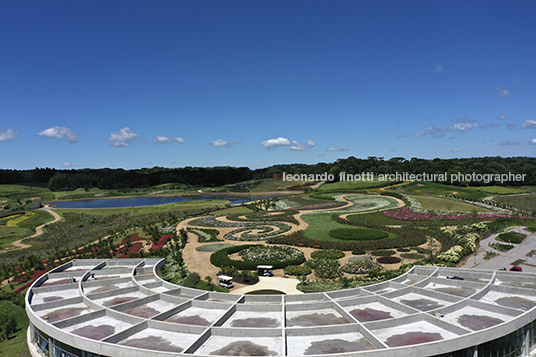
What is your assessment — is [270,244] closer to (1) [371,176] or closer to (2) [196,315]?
(2) [196,315]

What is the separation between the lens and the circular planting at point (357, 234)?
4784 centimetres

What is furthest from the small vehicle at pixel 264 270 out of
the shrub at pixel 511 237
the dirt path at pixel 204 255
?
the shrub at pixel 511 237

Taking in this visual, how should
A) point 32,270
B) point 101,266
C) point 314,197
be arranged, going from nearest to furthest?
point 101,266 → point 32,270 → point 314,197

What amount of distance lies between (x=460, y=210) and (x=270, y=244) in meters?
49.0

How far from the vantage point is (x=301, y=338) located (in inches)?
681

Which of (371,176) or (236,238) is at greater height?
(371,176)

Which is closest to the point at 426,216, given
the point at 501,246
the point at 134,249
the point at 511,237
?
the point at 511,237

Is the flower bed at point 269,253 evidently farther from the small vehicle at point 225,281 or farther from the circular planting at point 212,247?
the small vehicle at point 225,281

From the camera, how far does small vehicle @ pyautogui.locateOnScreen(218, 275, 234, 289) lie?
31.7m

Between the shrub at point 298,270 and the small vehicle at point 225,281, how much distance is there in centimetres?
680

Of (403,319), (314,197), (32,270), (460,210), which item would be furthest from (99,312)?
(314,197)

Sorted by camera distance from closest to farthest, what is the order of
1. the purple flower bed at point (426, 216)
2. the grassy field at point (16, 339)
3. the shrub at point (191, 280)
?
the grassy field at point (16, 339), the shrub at point (191, 280), the purple flower bed at point (426, 216)

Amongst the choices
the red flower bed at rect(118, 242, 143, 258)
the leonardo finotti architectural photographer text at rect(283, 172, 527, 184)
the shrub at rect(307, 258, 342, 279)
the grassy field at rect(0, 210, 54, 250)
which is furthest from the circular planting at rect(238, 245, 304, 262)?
the leonardo finotti architectural photographer text at rect(283, 172, 527, 184)

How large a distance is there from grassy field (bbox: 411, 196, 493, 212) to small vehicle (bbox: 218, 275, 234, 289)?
5986cm
